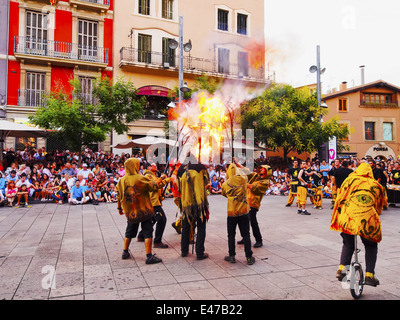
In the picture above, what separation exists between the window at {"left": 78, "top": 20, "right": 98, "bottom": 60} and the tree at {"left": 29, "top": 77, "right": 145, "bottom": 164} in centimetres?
492

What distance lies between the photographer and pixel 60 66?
19.7 meters

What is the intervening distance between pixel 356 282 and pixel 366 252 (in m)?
0.40

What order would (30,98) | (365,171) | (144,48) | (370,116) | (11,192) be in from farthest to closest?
(370,116) < (144,48) < (30,98) < (11,192) < (365,171)

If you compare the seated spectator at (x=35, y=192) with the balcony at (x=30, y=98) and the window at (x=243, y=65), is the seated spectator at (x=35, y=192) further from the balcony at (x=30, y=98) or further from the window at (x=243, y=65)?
the window at (x=243, y=65)

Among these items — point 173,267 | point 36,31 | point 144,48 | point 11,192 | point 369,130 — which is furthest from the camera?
point 369,130

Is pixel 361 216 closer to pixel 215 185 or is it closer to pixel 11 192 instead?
pixel 11 192

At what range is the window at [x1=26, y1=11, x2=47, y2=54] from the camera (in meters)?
19.1

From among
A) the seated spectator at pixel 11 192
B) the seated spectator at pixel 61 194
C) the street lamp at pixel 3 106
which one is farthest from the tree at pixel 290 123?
the street lamp at pixel 3 106

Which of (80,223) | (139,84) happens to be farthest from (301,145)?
(80,223)

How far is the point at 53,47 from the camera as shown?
63.9 ft

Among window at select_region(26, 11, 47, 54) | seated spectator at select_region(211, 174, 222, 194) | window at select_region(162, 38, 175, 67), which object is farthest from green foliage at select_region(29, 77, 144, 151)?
seated spectator at select_region(211, 174, 222, 194)

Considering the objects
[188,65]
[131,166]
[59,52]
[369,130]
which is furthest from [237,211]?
[369,130]

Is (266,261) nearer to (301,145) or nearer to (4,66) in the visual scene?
(301,145)
